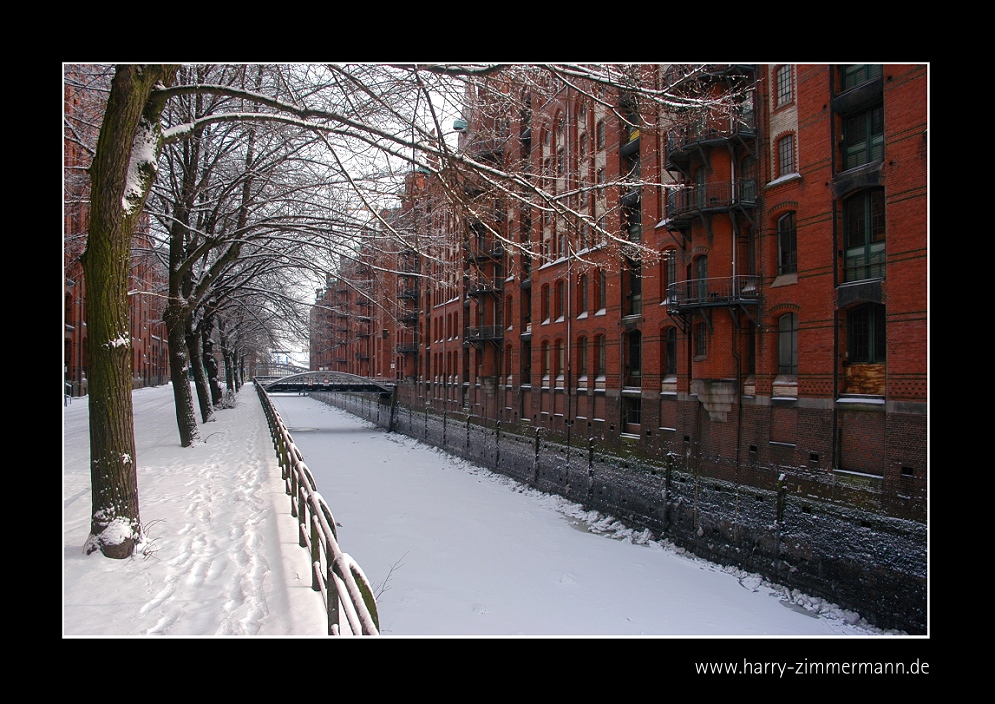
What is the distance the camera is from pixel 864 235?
14.5 meters

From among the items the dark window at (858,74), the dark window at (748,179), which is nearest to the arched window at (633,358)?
the dark window at (748,179)

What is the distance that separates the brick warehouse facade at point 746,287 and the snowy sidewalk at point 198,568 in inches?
175

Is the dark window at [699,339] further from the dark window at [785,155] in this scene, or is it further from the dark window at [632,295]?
the dark window at [785,155]

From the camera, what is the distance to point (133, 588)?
17.0 ft

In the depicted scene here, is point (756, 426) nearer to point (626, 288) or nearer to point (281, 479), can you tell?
point (626, 288)

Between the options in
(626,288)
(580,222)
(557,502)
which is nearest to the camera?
(580,222)

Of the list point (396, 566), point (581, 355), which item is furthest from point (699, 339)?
point (396, 566)

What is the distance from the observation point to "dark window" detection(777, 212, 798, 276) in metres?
16.3

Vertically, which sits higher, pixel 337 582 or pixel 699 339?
pixel 699 339

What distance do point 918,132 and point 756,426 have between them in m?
7.65

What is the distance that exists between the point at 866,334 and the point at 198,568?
14276 mm

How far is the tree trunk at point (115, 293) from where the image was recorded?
219 inches

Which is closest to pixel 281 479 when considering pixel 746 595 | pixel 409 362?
pixel 746 595

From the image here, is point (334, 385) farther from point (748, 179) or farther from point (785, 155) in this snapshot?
point (785, 155)
